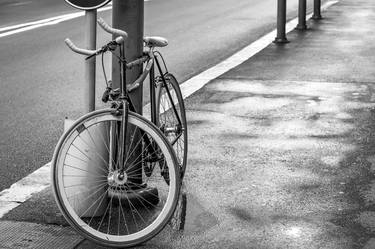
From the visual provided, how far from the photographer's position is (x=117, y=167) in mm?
5184

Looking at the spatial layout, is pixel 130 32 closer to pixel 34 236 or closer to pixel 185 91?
pixel 34 236

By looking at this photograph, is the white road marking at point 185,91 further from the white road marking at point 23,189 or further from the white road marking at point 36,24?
the white road marking at point 36,24

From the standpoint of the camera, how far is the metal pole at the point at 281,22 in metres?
13.9

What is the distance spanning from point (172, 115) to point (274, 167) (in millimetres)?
1083

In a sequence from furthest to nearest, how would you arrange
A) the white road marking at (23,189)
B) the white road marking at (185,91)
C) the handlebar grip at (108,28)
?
the white road marking at (185,91), the white road marking at (23,189), the handlebar grip at (108,28)

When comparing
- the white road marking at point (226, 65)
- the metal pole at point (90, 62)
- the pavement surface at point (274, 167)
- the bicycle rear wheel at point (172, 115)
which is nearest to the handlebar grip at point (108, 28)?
the metal pole at point (90, 62)

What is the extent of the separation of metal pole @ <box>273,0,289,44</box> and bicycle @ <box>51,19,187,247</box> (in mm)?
8186

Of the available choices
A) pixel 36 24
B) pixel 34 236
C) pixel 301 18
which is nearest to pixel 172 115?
pixel 34 236

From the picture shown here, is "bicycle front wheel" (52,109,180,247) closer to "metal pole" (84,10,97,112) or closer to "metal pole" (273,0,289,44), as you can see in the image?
"metal pole" (84,10,97,112)

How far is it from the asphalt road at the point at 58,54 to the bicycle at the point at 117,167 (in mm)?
1267

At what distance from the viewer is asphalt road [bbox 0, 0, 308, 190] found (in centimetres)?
803

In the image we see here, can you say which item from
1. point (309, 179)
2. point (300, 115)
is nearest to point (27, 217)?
point (309, 179)

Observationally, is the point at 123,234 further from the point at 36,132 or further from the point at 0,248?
the point at 36,132

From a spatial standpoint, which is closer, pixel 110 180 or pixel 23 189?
pixel 110 180
